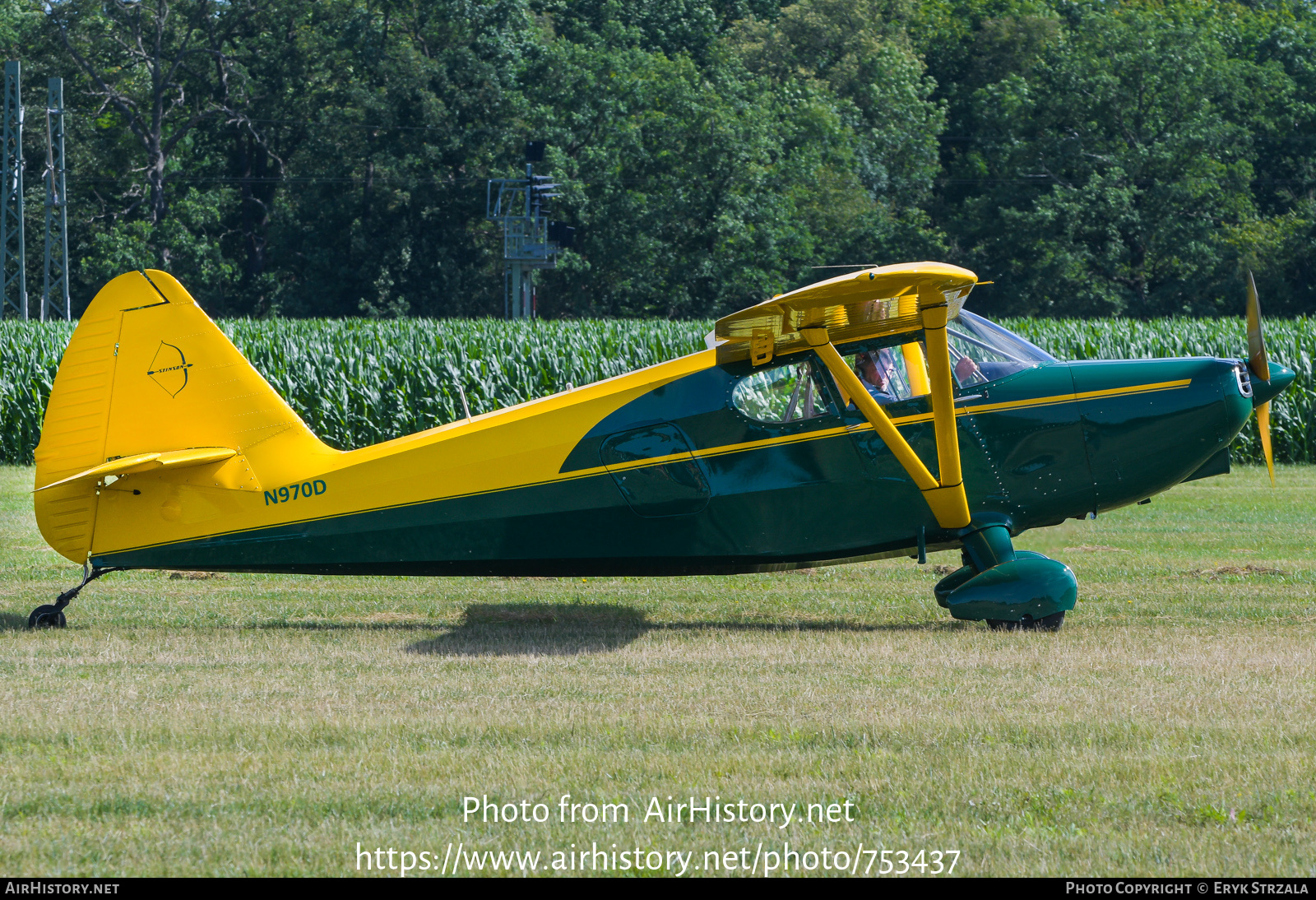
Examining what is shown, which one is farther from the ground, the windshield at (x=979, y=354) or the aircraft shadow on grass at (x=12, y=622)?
the windshield at (x=979, y=354)

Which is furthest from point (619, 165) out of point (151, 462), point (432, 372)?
point (151, 462)

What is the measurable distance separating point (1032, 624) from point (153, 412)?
5869 mm

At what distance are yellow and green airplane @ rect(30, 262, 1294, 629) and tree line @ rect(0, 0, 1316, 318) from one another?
1894 inches

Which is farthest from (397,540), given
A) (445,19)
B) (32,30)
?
(32,30)

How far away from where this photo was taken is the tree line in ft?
183

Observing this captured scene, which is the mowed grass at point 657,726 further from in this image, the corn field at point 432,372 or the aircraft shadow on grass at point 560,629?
the corn field at point 432,372

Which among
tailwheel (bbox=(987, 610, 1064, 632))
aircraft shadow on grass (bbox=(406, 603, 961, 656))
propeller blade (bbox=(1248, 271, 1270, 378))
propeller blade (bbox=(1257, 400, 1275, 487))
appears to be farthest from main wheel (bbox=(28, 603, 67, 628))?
propeller blade (bbox=(1257, 400, 1275, 487))

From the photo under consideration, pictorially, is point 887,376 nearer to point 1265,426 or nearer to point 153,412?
point 1265,426

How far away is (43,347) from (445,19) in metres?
42.2

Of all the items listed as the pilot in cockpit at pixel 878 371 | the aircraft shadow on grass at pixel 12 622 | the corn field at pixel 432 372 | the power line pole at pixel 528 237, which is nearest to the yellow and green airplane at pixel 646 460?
the pilot in cockpit at pixel 878 371

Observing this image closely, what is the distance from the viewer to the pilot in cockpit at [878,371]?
27.5 ft

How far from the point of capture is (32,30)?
202 feet

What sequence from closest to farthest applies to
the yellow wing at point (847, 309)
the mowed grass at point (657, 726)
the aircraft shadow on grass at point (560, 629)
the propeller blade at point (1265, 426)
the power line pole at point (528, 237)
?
the mowed grass at point (657, 726), the yellow wing at point (847, 309), the aircraft shadow on grass at point (560, 629), the propeller blade at point (1265, 426), the power line pole at point (528, 237)

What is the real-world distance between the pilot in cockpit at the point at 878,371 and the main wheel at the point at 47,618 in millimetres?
5591
